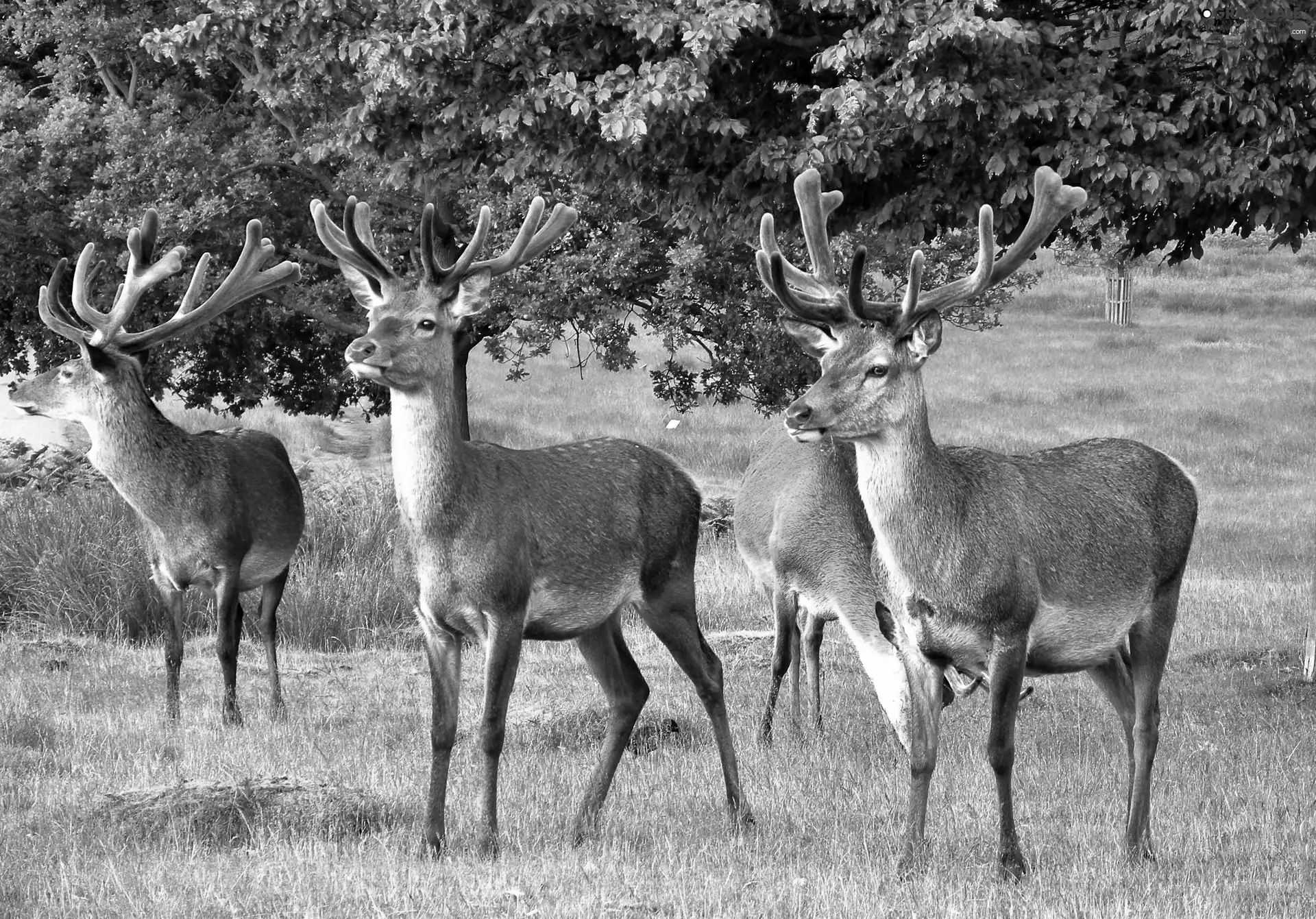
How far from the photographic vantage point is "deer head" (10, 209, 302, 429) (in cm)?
909

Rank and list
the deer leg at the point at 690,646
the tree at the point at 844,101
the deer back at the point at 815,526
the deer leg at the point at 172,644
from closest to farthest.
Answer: the deer leg at the point at 690,646
the tree at the point at 844,101
the deer back at the point at 815,526
the deer leg at the point at 172,644

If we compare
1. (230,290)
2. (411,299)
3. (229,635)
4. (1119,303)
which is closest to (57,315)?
(230,290)

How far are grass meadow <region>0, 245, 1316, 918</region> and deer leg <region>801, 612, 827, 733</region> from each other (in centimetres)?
17

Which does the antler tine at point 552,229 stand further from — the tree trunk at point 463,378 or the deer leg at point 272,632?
the tree trunk at point 463,378

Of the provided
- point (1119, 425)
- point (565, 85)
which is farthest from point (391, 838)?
point (1119, 425)

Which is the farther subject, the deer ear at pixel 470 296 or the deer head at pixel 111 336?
the deer head at pixel 111 336

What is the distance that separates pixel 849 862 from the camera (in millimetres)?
5996

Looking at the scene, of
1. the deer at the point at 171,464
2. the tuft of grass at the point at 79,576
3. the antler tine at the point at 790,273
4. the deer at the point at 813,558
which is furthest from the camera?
the tuft of grass at the point at 79,576

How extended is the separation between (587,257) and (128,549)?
6.04 m

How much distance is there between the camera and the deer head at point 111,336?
29.8ft

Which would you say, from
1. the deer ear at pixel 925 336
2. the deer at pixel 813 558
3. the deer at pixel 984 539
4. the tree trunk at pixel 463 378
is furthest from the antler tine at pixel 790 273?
the tree trunk at pixel 463 378

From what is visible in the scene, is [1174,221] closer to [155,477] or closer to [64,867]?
[155,477]

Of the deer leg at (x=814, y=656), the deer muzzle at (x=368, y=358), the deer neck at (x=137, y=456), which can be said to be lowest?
the deer leg at (x=814, y=656)

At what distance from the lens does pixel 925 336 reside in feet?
20.1
